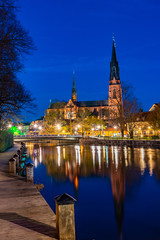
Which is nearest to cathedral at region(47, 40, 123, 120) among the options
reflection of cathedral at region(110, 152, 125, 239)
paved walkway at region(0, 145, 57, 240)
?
reflection of cathedral at region(110, 152, 125, 239)

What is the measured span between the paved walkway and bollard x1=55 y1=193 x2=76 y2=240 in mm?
356

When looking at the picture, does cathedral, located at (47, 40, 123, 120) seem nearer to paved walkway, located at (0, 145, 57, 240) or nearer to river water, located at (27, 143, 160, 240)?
river water, located at (27, 143, 160, 240)

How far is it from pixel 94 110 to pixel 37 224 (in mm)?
133557

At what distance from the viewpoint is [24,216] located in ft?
21.4

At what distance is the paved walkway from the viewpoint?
5.36m

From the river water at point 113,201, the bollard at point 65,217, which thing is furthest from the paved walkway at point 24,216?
the river water at point 113,201

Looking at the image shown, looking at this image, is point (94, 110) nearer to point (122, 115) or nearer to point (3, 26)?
point (122, 115)

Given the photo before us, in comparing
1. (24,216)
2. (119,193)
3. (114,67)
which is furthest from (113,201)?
(114,67)

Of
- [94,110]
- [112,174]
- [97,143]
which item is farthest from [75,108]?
[112,174]

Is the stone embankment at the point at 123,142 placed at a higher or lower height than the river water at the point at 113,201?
higher

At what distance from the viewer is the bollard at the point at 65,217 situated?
496cm

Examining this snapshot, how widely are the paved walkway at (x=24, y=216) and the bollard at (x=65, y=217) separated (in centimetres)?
36

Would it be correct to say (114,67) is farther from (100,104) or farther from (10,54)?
(10,54)

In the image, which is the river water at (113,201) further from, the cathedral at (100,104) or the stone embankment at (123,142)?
the cathedral at (100,104)
